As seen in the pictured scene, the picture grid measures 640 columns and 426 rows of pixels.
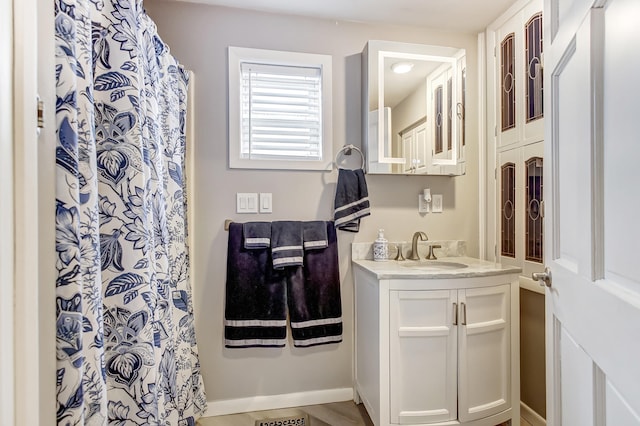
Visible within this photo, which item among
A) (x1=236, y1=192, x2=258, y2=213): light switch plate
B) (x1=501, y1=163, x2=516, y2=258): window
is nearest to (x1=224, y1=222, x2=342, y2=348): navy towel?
(x1=236, y1=192, x2=258, y2=213): light switch plate

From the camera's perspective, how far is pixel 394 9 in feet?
6.48

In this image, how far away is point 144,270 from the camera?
1.00 m

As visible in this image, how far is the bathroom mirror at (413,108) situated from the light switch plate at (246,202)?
0.75 meters

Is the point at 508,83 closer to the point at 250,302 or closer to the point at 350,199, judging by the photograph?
the point at 350,199

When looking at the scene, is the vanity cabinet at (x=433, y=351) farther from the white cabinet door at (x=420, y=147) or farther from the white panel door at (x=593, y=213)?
the white cabinet door at (x=420, y=147)

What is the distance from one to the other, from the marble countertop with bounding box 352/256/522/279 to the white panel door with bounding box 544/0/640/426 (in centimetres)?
53

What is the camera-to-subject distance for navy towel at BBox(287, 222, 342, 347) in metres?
1.97

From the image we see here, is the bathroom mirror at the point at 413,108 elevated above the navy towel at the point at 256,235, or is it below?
above

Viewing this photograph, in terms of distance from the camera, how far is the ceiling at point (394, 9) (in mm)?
1913

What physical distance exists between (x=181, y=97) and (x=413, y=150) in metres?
1.42

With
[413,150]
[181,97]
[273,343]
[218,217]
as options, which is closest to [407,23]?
[413,150]

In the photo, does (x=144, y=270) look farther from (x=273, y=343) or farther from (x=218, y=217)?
(x=273, y=343)
